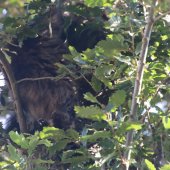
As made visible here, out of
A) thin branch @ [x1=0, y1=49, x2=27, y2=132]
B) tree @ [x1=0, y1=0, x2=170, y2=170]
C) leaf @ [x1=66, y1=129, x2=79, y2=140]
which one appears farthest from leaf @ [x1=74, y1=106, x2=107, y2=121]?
thin branch @ [x1=0, y1=49, x2=27, y2=132]

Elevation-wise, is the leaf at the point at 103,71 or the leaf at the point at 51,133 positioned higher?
the leaf at the point at 103,71

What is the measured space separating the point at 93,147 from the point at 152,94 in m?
0.37

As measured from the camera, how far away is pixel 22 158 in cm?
170

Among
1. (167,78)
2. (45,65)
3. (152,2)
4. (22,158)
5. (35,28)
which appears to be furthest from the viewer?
(45,65)

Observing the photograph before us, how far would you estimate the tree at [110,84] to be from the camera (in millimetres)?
1613

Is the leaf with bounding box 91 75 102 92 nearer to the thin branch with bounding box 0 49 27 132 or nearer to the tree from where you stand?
the tree

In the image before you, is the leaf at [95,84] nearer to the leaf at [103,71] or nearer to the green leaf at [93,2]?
the leaf at [103,71]

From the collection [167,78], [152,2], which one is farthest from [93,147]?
[152,2]

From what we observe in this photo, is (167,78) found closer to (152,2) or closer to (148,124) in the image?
(148,124)

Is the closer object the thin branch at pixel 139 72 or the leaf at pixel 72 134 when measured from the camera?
the thin branch at pixel 139 72

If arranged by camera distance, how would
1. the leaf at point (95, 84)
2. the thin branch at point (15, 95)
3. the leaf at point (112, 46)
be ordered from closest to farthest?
1. the leaf at point (112, 46)
2. the leaf at point (95, 84)
3. the thin branch at point (15, 95)

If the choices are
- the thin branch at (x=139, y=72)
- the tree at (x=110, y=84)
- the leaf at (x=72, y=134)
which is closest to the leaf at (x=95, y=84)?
the tree at (x=110, y=84)

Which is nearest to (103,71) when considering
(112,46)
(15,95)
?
(112,46)

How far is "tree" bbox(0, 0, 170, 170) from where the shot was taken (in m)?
1.61
